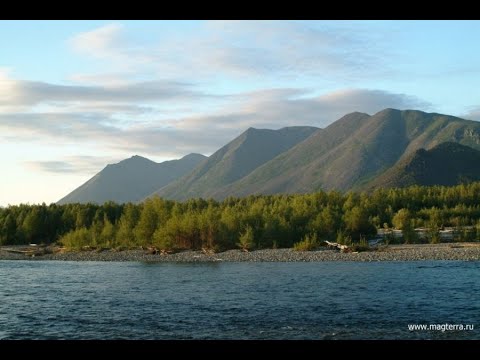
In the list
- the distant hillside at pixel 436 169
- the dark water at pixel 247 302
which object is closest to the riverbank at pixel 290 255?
the dark water at pixel 247 302

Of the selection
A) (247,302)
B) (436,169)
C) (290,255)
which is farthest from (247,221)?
(436,169)

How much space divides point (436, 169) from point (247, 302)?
129976mm

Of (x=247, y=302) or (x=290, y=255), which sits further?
(x=290, y=255)

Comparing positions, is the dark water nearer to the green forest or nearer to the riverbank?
the riverbank

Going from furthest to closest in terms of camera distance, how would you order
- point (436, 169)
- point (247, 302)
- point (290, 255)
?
point (436, 169)
point (290, 255)
point (247, 302)

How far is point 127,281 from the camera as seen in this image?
110 feet

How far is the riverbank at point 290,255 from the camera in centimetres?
4181

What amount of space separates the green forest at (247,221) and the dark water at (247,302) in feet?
46.5

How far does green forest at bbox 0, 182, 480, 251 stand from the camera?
5366 centimetres

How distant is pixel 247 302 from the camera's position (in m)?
24.2

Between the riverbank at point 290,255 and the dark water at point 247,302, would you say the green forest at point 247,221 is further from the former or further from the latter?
the dark water at point 247,302

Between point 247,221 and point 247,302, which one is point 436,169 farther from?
point 247,302
